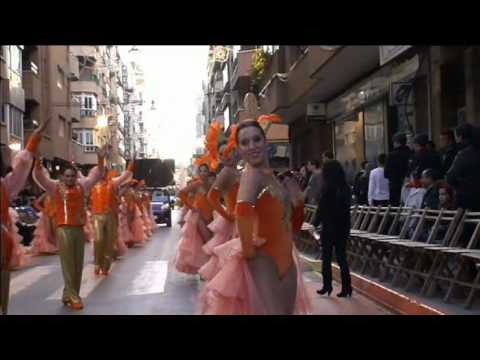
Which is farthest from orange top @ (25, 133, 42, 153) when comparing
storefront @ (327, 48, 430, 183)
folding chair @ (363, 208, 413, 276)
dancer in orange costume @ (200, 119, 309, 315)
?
storefront @ (327, 48, 430, 183)

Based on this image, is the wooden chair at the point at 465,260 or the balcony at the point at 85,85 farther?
the balcony at the point at 85,85

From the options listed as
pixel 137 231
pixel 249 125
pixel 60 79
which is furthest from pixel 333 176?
pixel 60 79

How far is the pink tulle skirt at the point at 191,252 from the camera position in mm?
12711

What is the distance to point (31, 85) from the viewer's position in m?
41.8

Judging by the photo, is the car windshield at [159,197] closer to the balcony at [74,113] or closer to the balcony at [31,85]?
the balcony at [31,85]

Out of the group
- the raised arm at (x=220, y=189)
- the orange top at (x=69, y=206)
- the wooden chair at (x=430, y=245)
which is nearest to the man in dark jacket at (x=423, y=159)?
the wooden chair at (x=430, y=245)

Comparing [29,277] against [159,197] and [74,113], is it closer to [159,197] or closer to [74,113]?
[159,197]

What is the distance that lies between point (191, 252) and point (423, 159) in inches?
153

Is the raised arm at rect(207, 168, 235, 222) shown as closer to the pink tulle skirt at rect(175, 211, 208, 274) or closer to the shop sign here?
the pink tulle skirt at rect(175, 211, 208, 274)

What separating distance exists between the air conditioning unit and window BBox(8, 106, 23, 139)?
1508 centimetres
